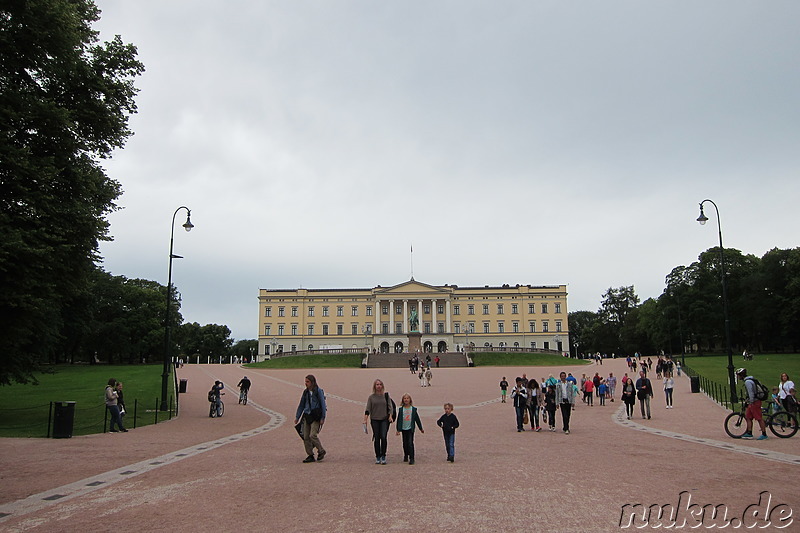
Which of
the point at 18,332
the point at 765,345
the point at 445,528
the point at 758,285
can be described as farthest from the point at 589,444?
the point at 765,345

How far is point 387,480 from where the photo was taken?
9.87 meters

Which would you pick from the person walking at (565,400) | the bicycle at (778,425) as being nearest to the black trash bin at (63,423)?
the person walking at (565,400)

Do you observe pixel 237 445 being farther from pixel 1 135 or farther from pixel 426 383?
pixel 426 383

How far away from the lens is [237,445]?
47.8 ft

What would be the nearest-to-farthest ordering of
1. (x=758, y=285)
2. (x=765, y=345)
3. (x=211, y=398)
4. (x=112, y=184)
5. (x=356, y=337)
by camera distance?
(x=112, y=184) → (x=211, y=398) → (x=758, y=285) → (x=765, y=345) → (x=356, y=337)

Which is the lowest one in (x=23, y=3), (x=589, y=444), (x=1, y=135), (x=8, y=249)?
(x=589, y=444)

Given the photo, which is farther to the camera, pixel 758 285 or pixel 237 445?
pixel 758 285

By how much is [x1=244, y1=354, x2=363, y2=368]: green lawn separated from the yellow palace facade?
2541 centimetres

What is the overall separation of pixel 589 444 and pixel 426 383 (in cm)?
2472

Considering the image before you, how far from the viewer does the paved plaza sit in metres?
7.38

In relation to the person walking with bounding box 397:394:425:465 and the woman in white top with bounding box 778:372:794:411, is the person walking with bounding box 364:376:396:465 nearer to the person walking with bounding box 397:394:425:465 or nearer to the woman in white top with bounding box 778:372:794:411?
the person walking with bounding box 397:394:425:465

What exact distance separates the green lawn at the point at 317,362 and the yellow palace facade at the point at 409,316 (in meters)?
25.4

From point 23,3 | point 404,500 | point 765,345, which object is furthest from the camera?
point 765,345

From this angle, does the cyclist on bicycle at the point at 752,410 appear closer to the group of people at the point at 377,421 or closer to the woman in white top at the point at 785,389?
the woman in white top at the point at 785,389
